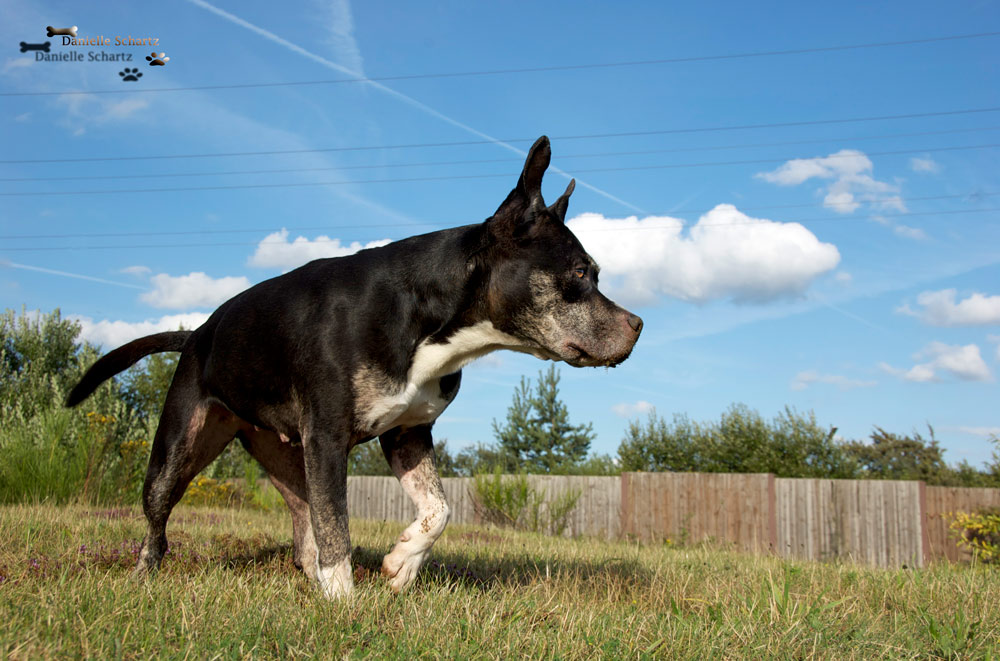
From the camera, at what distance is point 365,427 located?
4176mm

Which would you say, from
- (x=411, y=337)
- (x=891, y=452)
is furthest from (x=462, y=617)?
(x=891, y=452)

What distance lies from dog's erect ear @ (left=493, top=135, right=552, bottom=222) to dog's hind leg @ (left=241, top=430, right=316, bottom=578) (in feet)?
6.98

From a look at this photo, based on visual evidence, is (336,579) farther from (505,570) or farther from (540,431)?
(540,431)

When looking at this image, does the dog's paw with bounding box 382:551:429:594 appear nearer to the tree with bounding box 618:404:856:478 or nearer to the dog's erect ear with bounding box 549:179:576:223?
the dog's erect ear with bounding box 549:179:576:223

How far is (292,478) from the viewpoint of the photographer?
205 inches

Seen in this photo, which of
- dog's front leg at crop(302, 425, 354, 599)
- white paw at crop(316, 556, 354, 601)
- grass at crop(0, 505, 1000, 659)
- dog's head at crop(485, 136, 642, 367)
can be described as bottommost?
grass at crop(0, 505, 1000, 659)

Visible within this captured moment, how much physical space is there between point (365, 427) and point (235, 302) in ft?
5.07

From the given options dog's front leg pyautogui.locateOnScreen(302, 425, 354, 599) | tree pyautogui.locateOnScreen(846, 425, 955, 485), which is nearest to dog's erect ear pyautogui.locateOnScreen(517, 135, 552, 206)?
dog's front leg pyautogui.locateOnScreen(302, 425, 354, 599)

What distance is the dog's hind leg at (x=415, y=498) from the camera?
4285 mm

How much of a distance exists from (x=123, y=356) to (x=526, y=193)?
3.52 metres

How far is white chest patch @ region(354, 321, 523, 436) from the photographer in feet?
13.5

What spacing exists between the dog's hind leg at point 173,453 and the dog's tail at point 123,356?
827mm

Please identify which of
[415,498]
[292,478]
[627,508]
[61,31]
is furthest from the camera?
[627,508]

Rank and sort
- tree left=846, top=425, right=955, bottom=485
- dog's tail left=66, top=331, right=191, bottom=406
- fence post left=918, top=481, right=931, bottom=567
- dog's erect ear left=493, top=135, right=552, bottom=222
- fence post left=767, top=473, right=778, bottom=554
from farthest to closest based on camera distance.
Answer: tree left=846, top=425, right=955, bottom=485, fence post left=767, top=473, right=778, bottom=554, fence post left=918, top=481, right=931, bottom=567, dog's tail left=66, top=331, right=191, bottom=406, dog's erect ear left=493, top=135, right=552, bottom=222
